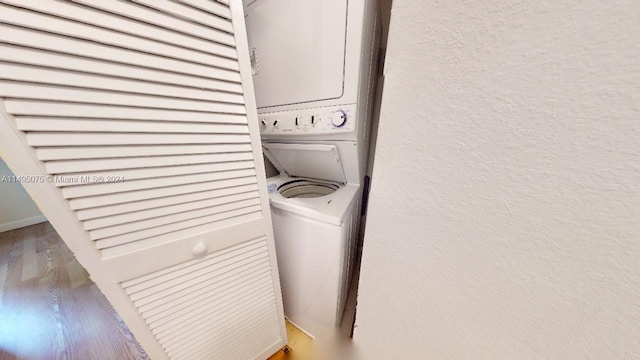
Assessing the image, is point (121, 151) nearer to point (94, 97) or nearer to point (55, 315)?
point (94, 97)

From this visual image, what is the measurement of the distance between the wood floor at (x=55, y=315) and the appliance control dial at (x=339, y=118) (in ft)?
7.13

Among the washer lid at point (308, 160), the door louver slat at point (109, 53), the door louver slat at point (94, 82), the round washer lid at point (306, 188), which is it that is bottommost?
the round washer lid at point (306, 188)

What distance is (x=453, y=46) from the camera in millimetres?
294

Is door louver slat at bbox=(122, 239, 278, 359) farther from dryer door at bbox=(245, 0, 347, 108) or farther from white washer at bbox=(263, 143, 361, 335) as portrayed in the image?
dryer door at bbox=(245, 0, 347, 108)

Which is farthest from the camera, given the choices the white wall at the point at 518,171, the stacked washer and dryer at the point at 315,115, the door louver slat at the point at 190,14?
the stacked washer and dryer at the point at 315,115

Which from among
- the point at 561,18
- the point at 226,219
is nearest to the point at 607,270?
the point at 561,18

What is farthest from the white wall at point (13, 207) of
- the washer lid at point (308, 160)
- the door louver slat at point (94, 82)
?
the door louver slat at point (94, 82)

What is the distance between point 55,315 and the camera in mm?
1672

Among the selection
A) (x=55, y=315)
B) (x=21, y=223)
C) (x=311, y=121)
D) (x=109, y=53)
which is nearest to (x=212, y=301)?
(x=109, y=53)

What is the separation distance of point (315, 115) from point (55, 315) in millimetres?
2901

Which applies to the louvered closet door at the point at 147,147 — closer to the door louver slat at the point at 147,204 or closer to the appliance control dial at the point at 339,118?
the door louver slat at the point at 147,204

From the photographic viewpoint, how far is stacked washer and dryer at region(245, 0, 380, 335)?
42.4 inches

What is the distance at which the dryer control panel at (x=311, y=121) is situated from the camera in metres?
1.15

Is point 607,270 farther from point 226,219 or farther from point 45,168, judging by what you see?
point 45,168
